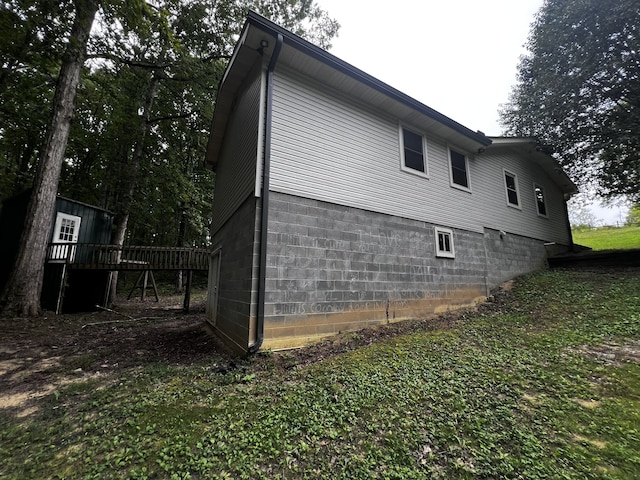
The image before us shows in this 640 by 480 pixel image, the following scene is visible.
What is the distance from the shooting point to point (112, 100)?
529 inches

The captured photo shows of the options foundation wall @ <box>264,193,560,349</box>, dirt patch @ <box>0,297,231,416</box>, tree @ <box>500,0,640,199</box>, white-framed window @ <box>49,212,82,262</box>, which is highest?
tree @ <box>500,0,640,199</box>

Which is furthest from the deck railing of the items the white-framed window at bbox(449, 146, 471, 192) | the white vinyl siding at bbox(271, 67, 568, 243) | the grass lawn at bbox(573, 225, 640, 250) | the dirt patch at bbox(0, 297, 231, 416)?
the grass lawn at bbox(573, 225, 640, 250)

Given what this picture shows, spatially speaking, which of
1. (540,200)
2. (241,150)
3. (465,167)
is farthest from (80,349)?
(540,200)

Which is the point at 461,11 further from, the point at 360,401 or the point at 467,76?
the point at 360,401

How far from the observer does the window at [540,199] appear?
12109 mm

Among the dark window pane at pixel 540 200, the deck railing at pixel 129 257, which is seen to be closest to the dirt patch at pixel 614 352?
the dark window pane at pixel 540 200

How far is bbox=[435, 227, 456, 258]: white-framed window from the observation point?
7.35m

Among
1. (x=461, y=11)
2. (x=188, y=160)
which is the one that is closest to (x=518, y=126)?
(x=461, y=11)

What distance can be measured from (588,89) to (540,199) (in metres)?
4.44

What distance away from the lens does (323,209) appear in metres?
5.49

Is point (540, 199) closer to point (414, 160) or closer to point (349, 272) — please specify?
point (414, 160)

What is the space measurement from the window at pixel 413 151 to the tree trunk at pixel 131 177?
12.3 m

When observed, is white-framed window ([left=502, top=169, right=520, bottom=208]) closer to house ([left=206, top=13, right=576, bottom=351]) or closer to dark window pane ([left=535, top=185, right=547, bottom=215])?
dark window pane ([left=535, top=185, right=547, bottom=215])

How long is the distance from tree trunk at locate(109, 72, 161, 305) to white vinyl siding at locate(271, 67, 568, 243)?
11096mm
